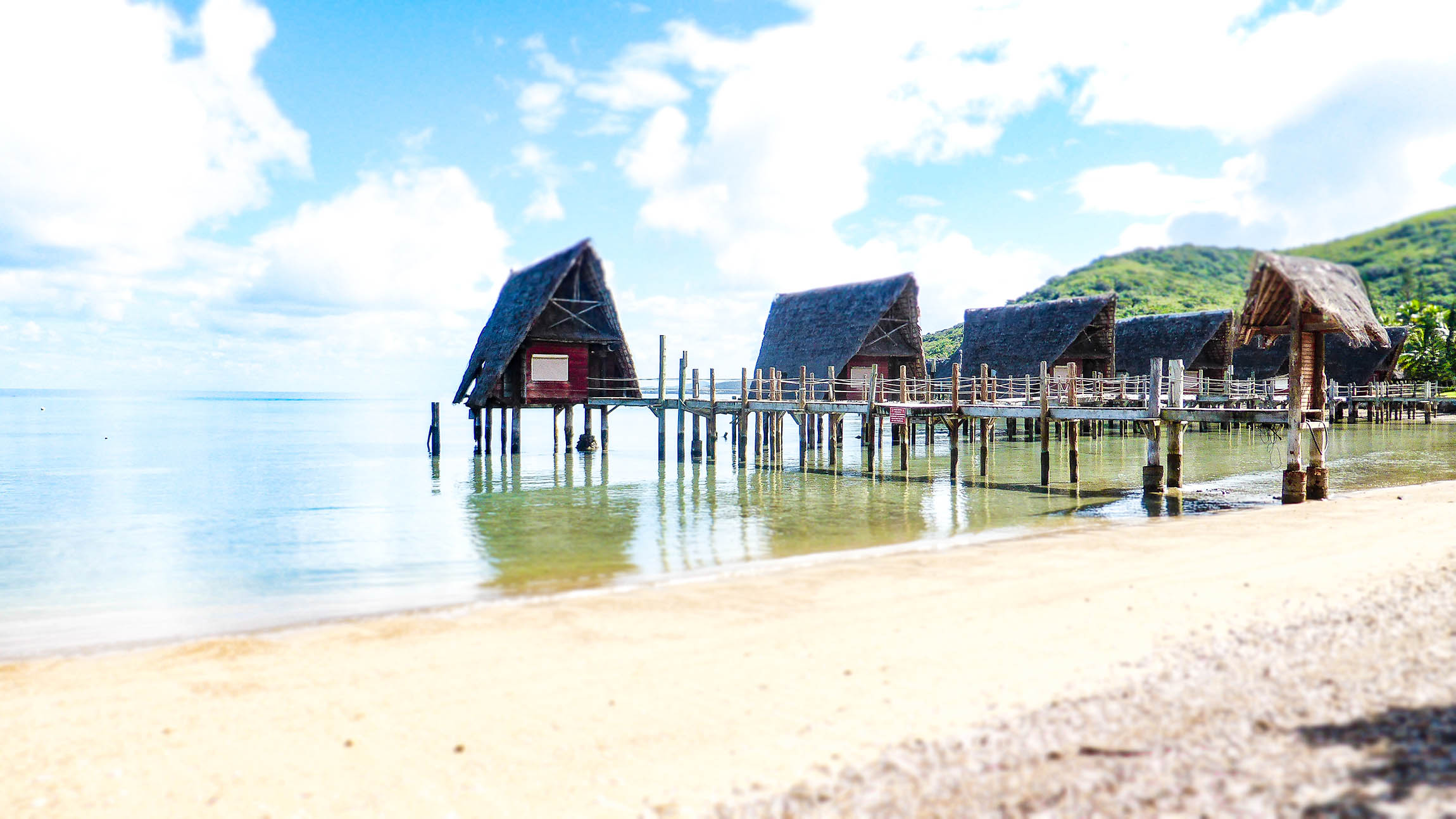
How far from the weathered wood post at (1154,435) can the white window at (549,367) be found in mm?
18181

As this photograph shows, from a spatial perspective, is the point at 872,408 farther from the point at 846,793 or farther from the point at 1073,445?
the point at 846,793

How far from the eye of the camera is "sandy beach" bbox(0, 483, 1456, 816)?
425cm

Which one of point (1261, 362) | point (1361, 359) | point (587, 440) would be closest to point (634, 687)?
point (587, 440)

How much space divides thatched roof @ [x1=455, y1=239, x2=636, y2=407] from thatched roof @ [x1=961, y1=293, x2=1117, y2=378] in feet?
53.1

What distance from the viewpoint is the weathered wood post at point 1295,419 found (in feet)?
Answer: 47.6

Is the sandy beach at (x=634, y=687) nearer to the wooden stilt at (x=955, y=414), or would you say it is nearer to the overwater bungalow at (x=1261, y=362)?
the wooden stilt at (x=955, y=414)

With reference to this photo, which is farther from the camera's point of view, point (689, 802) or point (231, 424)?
point (231, 424)

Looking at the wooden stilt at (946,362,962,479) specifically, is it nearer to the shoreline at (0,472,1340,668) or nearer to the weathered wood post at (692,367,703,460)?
the shoreline at (0,472,1340,668)

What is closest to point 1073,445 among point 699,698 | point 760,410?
point 760,410

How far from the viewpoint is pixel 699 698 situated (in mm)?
5242

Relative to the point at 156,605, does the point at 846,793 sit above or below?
above

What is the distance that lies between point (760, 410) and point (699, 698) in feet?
68.6

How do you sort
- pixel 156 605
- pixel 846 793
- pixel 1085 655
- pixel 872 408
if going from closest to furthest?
pixel 846 793 → pixel 1085 655 → pixel 156 605 → pixel 872 408

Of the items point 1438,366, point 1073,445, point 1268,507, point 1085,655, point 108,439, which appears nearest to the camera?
point 1085,655
